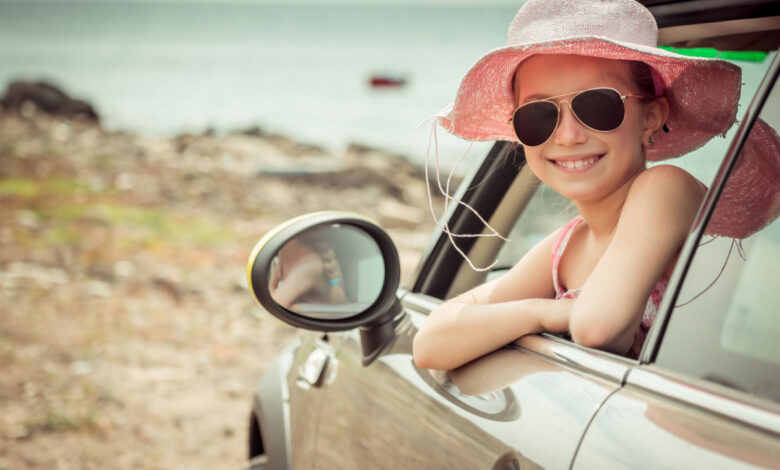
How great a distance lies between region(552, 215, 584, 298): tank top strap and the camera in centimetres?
178

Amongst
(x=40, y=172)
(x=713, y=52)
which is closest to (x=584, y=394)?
(x=713, y=52)

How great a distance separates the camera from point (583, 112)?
1.60 metres

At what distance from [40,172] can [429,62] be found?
2626 inches

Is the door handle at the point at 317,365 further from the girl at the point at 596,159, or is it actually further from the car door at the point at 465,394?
the girl at the point at 596,159

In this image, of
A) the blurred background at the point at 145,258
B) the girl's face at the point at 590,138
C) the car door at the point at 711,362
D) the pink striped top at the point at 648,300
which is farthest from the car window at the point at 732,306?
the blurred background at the point at 145,258

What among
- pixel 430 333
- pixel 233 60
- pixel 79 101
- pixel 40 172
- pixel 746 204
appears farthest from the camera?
pixel 233 60

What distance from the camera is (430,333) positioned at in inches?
66.7

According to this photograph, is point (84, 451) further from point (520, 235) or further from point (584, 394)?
Answer: point (584, 394)

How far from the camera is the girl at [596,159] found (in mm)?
1398

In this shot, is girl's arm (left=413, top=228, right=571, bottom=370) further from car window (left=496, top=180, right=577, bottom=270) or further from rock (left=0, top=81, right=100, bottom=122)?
rock (left=0, top=81, right=100, bottom=122)

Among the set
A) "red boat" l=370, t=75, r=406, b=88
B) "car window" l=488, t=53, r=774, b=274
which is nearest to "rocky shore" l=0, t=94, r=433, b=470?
"car window" l=488, t=53, r=774, b=274

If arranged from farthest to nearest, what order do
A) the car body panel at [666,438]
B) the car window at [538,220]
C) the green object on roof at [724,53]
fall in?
the car window at [538,220], the green object on roof at [724,53], the car body panel at [666,438]

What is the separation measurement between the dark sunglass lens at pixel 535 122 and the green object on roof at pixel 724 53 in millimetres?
359

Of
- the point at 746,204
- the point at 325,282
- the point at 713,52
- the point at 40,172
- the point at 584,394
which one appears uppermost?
the point at 713,52
